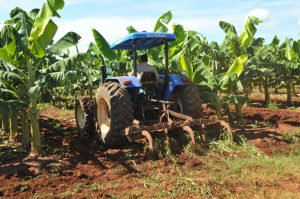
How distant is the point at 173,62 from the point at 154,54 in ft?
3.08

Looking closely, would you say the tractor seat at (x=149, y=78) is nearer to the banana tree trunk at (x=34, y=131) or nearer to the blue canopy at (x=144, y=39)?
the blue canopy at (x=144, y=39)

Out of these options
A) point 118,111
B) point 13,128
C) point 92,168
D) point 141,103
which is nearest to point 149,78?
point 141,103

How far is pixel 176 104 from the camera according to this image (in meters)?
7.80

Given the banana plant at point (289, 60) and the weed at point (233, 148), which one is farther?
the banana plant at point (289, 60)

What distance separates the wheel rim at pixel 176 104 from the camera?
7758mm

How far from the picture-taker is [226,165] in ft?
19.0

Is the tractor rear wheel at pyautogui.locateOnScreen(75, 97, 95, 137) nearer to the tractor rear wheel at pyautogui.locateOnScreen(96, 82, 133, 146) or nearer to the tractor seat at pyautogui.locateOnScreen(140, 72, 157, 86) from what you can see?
the tractor rear wheel at pyautogui.locateOnScreen(96, 82, 133, 146)

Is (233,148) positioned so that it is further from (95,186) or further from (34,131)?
(34,131)

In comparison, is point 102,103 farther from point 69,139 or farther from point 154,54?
point 154,54

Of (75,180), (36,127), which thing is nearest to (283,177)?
(75,180)

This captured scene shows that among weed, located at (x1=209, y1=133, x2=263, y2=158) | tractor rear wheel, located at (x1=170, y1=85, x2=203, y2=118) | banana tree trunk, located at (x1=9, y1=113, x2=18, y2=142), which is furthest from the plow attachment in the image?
banana tree trunk, located at (x1=9, y1=113, x2=18, y2=142)

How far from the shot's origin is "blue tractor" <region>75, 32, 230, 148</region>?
661cm

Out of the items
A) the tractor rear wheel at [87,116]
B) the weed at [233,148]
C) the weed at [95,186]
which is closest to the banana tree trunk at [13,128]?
the tractor rear wheel at [87,116]

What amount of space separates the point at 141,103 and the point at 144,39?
134 cm
